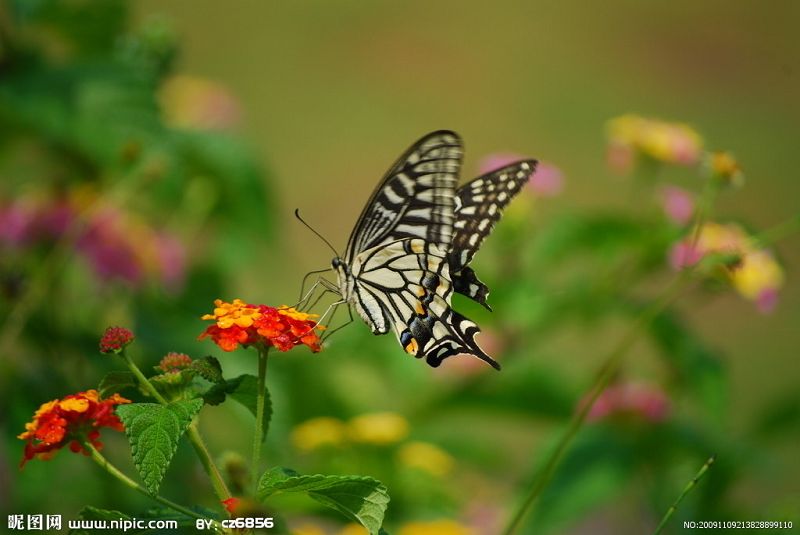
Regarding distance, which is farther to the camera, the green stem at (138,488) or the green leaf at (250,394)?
the green leaf at (250,394)

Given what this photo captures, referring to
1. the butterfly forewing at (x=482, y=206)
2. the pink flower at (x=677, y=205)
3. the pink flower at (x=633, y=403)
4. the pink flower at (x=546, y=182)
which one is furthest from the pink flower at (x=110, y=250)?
the pink flower at (x=677, y=205)

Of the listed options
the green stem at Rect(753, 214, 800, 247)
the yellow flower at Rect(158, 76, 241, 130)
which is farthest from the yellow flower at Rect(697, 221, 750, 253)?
the yellow flower at Rect(158, 76, 241, 130)

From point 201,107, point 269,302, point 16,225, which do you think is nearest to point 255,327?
point 16,225

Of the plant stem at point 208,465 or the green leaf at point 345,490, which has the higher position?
the plant stem at point 208,465

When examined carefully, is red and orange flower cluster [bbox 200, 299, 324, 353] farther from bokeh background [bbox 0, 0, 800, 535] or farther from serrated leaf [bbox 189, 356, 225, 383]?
bokeh background [bbox 0, 0, 800, 535]

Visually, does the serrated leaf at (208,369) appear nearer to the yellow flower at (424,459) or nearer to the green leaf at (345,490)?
the green leaf at (345,490)

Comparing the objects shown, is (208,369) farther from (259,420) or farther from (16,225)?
(16,225)
